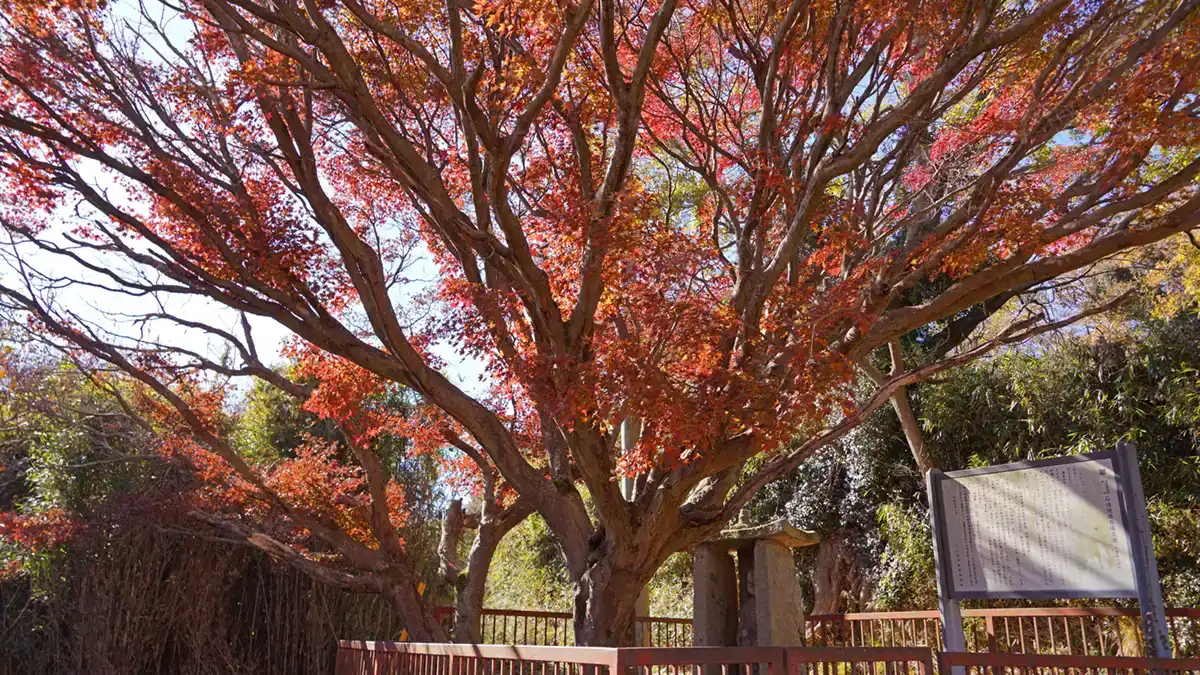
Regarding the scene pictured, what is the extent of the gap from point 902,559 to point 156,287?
29.2ft

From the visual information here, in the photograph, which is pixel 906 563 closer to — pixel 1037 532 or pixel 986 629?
pixel 986 629

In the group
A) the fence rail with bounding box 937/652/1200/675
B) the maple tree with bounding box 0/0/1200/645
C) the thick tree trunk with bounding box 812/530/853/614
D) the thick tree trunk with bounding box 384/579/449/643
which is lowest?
the fence rail with bounding box 937/652/1200/675

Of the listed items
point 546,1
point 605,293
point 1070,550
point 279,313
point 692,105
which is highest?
point 692,105

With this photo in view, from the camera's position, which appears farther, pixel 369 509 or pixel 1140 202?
pixel 369 509

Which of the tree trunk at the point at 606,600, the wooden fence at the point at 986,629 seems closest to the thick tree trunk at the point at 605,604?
Result: the tree trunk at the point at 606,600

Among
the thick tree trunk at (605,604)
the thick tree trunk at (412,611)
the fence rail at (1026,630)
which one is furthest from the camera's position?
the thick tree trunk at (412,611)

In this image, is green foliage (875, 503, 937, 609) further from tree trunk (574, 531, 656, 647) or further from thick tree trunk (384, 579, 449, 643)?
tree trunk (574, 531, 656, 647)

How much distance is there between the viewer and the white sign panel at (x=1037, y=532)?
4844 millimetres

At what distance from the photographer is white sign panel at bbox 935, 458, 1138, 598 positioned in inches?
191

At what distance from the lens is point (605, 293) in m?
5.89

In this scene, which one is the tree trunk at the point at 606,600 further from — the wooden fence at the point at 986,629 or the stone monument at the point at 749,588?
the stone monument at the point at 749,588

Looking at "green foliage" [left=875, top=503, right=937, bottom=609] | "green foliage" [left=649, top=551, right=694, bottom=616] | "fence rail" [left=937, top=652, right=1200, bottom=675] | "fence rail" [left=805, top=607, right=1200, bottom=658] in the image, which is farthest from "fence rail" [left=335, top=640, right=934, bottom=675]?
"green foliage" [left=649, top=551, right=694, bottom=616]

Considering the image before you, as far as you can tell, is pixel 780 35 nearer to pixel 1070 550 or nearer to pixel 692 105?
pixel 692 105

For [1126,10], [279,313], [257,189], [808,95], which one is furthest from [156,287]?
[1126,10]
